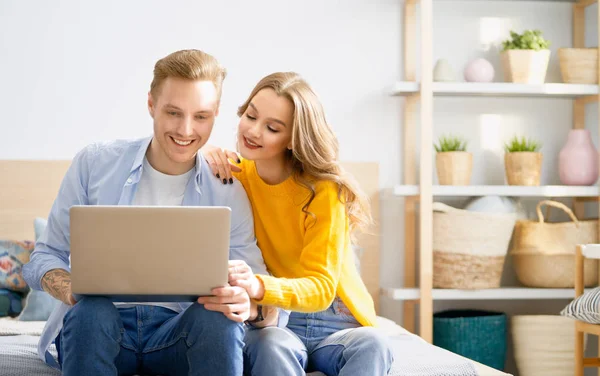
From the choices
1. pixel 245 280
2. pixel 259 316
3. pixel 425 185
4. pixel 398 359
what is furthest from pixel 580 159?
pixel 245 280

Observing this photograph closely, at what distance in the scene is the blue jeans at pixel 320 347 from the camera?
5.99 ft

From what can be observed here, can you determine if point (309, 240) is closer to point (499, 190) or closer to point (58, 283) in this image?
point (58, 283)

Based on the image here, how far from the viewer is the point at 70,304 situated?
175 centimetres

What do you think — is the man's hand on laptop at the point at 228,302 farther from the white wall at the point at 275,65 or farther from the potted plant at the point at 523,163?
the potted plant at the point at 523,163

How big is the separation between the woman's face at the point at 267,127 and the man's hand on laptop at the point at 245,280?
0.38 meters

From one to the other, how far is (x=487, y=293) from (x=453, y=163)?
0.55 meters

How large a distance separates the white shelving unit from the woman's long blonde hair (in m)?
1.27

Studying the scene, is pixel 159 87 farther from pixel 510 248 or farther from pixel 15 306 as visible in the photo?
pixel 510 248

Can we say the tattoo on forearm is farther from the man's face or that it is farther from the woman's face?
the woman's face

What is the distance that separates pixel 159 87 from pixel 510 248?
214cm

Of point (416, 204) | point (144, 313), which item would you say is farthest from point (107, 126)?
point (144, 313)

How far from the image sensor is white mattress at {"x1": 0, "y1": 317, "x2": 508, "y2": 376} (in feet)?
6.47

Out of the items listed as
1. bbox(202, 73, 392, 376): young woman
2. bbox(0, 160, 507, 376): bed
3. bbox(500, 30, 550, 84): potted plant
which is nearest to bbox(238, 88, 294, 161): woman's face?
bbox(202, 73, 392, 376): young woman

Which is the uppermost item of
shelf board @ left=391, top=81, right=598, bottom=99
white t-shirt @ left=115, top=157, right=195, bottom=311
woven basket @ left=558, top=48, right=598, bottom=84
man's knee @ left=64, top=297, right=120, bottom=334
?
woven basket @ left=558, top=48, right=598, bottom=84
